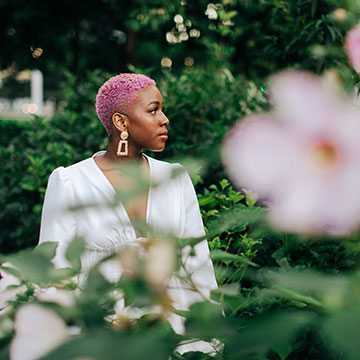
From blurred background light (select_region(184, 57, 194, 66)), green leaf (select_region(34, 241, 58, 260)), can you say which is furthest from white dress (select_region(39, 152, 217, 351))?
blurred background light (select_region(184, 57, 194, 66))

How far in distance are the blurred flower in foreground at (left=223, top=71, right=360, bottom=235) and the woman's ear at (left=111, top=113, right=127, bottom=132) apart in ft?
5.71

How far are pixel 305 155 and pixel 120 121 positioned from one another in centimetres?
177

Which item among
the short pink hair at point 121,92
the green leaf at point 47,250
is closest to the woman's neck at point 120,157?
the short pink hair at point 121,92

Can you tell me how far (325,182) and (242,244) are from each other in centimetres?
158

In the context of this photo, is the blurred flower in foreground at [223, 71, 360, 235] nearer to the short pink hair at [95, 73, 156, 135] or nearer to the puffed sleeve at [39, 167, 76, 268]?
the puffed sleeve at [39, 167, 76, 268]

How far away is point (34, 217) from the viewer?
12.6 feet

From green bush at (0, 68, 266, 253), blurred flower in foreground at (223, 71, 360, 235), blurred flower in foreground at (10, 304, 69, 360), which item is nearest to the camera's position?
blurred flower in foreground at (223, 71, 360, 235)

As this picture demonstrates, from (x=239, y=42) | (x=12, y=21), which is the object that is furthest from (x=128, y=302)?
(x=12, y=21)

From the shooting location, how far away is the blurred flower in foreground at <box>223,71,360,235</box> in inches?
13.5

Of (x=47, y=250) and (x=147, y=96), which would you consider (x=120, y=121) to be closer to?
(x=147, y=96)

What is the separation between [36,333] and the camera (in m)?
0.46

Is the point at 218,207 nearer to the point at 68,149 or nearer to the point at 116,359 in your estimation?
the point at 68,149

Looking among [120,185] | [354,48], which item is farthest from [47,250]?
[120,185]

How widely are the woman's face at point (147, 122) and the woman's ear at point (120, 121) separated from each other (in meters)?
0.02
